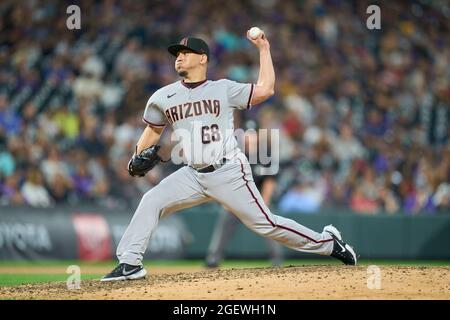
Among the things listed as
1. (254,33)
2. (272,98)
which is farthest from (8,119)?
(254,33)

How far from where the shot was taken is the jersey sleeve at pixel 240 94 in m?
6.59

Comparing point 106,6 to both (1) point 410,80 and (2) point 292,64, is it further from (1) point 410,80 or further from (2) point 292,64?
(1) point 410,80

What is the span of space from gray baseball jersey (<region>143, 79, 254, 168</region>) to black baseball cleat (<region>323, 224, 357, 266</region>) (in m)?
1.16

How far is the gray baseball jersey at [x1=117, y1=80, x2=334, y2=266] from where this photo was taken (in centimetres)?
660

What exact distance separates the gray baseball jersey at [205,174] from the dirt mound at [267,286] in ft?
1.19

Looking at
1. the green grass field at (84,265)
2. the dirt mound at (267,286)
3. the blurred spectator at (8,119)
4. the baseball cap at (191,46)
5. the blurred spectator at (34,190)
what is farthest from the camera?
the blurred spectator at (8,119)

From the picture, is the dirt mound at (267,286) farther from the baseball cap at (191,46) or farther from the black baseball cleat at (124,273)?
the baseball cap at (191,46)

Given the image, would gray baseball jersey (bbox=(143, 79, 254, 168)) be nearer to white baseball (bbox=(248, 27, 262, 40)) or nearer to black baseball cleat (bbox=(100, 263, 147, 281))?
white baseball (bbox=(248, 27, 262, 40))

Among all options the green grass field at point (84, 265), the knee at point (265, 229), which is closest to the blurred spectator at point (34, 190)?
the green grass field at point (84, 265)

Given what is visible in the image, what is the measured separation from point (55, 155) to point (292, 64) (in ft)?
17.7

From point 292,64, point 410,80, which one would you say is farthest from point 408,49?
point 292,64

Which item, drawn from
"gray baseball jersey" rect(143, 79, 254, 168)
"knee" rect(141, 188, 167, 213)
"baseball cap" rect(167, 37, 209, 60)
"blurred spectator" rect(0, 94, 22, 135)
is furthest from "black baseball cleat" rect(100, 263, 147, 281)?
"blurred spectator" rect(0, 94, 22, 135)

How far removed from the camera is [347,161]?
1433 centimetres

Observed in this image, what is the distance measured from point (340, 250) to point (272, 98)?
797 centimetres
